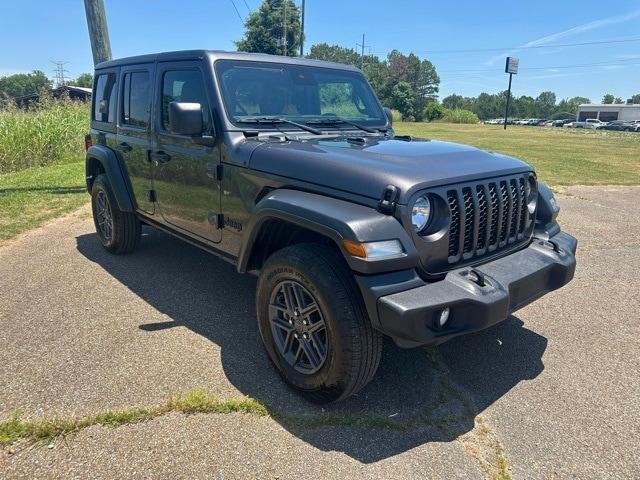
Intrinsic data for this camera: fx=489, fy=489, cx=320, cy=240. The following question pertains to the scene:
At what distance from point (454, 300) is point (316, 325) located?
0.75 metres

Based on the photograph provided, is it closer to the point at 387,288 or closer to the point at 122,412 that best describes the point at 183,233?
the point at 122,412

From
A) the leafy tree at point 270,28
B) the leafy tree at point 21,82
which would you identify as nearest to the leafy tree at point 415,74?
the leafy tree at point 270,28

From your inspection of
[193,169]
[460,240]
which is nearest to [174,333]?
[193,169]

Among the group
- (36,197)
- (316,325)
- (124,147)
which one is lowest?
(36,197)

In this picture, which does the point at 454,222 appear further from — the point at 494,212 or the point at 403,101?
the point at 403,101

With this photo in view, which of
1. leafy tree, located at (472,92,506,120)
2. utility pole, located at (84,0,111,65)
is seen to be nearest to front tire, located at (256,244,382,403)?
utility pole, located at (84,0,111,65)

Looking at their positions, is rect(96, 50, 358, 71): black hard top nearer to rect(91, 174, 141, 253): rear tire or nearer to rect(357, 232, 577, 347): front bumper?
rect(91, 174, 141, 253): rear tire

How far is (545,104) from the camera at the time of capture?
136 m

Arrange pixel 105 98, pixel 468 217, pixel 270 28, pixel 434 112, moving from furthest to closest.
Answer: pixel 434 112
pixel 270 28
pixel 105 98
pixel 468 217

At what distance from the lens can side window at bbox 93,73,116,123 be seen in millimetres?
5006

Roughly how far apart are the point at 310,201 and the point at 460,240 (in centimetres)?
84

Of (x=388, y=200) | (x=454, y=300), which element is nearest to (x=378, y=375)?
(x=454, y=300)

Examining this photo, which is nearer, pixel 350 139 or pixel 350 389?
pixel 350 389

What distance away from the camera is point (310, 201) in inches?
105
